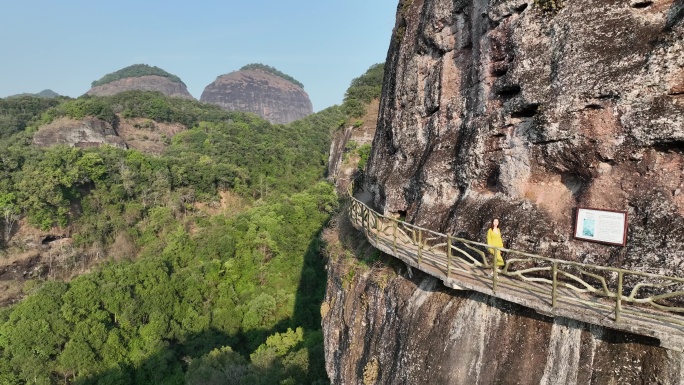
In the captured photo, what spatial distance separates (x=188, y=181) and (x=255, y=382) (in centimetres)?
4085

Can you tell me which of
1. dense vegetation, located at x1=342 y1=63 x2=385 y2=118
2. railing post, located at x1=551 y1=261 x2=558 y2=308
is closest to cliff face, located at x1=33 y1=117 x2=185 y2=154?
dense vegetation, located at x1=342 y1=63 x2=385 y2=118

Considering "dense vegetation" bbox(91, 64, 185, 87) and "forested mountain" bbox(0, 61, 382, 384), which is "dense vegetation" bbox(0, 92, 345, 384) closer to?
"forested mountain" bbox(0, 61, 382, 384)

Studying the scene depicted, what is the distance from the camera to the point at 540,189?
8594 millimetres

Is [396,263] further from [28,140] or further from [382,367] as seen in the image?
[28,140]

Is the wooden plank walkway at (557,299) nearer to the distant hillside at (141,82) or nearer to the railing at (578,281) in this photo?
the railing at (578,281)

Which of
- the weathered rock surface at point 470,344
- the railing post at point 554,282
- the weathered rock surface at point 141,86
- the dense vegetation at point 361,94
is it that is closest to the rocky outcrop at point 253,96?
the weathered rock surface at point 141,86

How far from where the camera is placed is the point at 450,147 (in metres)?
11.4

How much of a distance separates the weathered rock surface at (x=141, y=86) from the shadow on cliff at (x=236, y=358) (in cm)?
13501

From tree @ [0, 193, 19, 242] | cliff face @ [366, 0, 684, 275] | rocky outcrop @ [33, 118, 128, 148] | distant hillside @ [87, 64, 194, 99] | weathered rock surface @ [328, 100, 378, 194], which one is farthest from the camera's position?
distant hillside @ [87, 64, 194, 99]

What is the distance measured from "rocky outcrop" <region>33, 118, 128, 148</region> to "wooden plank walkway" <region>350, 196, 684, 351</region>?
225 ft

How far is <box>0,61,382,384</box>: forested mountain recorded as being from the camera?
25.4m

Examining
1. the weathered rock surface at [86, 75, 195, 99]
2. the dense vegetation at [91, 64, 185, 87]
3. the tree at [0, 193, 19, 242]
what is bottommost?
the tree at [0, 193, 19, 242]

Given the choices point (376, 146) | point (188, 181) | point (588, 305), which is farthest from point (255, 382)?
point (188, 181)

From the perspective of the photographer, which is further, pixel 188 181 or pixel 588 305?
pixel 188 181
